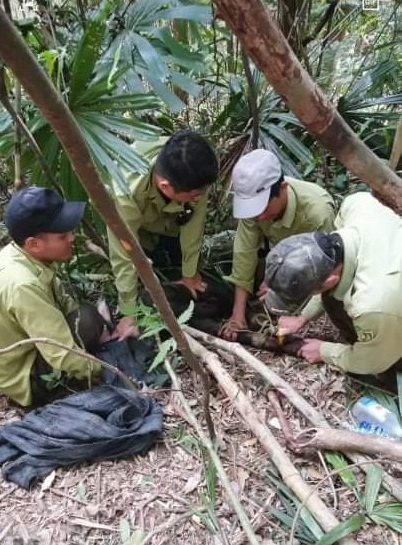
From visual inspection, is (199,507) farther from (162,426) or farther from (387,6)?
(387,6)

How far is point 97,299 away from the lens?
312cm

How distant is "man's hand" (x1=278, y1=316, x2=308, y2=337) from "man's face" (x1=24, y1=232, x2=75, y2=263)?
3.19 ft

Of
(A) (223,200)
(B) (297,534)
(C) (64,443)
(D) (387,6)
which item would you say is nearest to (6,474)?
(C) (64,443)

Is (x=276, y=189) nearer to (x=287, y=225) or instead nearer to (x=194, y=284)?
(x=287, y=225)

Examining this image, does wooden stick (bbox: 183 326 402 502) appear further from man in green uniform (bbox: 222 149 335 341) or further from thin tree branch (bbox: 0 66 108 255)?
thin tree branch (bbox: 0 66 108 255)

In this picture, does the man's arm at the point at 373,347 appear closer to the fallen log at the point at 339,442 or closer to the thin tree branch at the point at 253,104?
the fallen log at the point at 339,442

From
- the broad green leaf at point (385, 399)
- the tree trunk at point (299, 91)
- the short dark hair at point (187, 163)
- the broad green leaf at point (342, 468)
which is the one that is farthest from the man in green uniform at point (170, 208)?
the tree trunk at point (299, 91)

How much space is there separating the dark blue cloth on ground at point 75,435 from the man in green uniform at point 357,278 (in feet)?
2.16

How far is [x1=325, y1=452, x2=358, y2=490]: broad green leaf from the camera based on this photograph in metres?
1.94

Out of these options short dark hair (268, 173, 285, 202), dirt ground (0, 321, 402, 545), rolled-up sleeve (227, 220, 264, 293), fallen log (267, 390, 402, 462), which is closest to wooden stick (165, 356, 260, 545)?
dirt ground (0, 321, 402, 545)

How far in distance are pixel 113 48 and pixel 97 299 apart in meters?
1.24

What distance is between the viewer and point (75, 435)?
6.98 feet

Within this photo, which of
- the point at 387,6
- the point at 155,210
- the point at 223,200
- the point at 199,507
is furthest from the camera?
the point at 387,6

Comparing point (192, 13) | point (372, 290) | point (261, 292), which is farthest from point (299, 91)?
point (261, 292)
